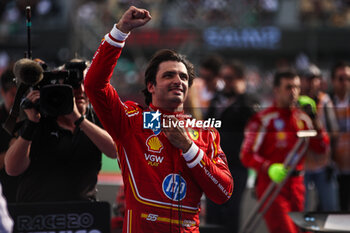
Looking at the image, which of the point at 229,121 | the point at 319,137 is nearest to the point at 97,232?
the point at 229,121

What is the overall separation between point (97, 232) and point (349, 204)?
3.80 metres

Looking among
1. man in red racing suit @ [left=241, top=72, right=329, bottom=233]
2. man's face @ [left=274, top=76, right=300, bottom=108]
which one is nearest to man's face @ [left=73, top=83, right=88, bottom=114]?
man in red racing suit @ [left=241, top=72, right=329, bottom=233]

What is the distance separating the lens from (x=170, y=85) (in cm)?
266

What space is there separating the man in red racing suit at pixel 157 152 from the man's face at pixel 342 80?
3670 mm

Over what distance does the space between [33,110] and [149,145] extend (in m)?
0.64

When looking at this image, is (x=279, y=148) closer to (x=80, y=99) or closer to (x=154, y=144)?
(x=80, y=99)

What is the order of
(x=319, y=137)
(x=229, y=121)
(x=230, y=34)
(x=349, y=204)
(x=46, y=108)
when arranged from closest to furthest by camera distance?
(x=46, y=108)
(x=229, y=121)
(x=319, y=137)
(x=349, y=204)
(x=230, y=34)

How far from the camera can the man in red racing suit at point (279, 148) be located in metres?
4.55

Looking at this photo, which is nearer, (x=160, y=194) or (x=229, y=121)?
(x=160, y=194)

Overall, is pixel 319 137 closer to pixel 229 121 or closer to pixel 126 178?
pixel 229 121

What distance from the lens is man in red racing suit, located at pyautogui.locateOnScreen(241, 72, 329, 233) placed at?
14.9 feet

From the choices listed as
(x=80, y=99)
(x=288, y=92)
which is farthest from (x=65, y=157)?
(x=288, y=92)

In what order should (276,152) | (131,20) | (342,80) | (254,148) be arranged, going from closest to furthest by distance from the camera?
(131,20) → (254,148) → (276,152) → (342,80)

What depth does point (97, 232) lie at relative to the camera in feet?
9.81
